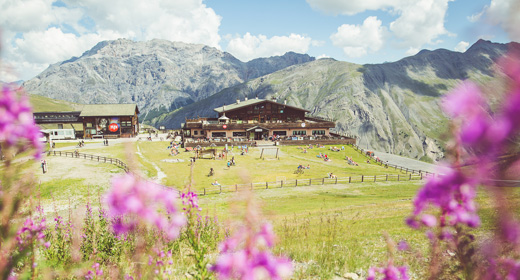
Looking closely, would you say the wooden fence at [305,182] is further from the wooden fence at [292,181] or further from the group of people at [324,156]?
the group of people at [324,156]

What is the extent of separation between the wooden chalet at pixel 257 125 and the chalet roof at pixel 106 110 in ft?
50.4

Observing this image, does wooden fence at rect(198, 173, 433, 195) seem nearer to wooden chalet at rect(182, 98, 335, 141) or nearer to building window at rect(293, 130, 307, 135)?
wooden chalet at rect(182, 98, 335, 141)

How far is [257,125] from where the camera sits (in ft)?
211

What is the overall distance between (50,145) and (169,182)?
28.5 m

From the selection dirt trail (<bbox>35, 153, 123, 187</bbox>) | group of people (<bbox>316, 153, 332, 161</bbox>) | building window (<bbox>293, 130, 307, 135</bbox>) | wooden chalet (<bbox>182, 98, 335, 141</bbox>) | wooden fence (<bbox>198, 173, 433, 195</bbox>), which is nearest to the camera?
wooden fence (<bbox>198, 173, 433, 195</bbox>)

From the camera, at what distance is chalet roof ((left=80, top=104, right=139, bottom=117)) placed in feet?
222

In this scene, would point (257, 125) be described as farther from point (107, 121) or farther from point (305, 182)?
point (107, 121)

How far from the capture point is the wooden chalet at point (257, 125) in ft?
206

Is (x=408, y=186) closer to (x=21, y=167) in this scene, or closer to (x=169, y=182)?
(x=169, y=182)

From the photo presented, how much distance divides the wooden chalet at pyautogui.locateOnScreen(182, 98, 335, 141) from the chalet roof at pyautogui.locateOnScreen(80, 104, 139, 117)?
50.4 ft

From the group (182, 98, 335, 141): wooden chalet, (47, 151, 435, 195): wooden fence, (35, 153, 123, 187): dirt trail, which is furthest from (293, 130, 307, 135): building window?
(35, 153, 123, 187): dirt trail

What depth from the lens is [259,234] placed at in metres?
2.73

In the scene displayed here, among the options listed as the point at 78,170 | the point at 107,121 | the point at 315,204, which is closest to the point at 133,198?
the point at 315,204

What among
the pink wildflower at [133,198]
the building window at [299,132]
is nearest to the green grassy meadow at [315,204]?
Answer: the pink wildflower at [133,198]
